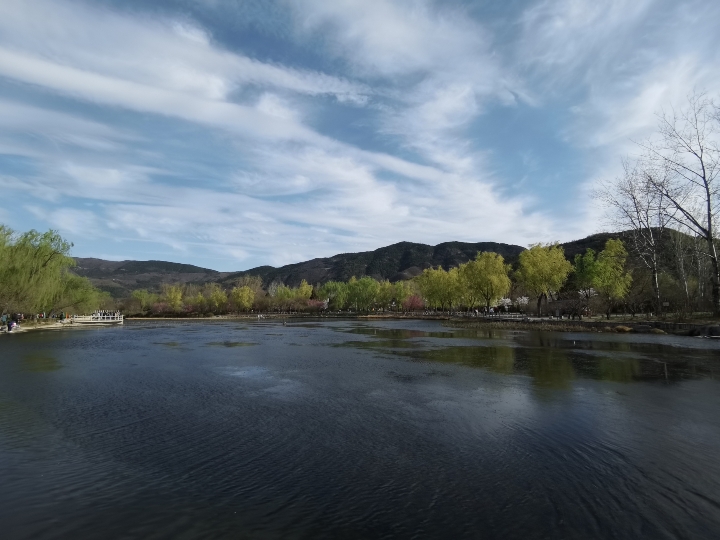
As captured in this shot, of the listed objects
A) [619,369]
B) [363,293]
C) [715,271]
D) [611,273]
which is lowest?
[619,369]

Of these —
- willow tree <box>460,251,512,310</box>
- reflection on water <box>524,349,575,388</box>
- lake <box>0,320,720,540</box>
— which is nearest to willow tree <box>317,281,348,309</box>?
willow tree <box>460,251,512,310</box>

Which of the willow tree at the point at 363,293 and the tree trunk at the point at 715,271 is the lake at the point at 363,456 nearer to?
the tree trunk at the point at 715,271

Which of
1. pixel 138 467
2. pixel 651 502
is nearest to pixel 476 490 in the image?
pixel 651 502

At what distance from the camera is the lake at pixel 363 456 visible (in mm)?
6371

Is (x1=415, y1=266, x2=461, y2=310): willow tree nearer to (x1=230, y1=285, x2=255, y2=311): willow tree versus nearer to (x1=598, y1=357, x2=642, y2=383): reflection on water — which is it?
(x1=230, y1=285, x2=255, y2=311): willow tree

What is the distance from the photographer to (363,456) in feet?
29.7

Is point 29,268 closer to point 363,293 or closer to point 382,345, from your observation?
point 382,345

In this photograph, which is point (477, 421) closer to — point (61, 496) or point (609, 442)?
point (609, 442)

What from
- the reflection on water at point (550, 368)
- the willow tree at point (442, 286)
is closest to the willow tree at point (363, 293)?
the willow tree at point (442, 286)

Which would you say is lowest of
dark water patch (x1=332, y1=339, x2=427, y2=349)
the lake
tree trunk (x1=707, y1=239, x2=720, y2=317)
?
the lake

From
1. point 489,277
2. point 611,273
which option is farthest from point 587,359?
point 489,277

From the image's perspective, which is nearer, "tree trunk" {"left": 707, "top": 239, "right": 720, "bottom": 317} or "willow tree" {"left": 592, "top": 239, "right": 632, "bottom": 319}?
"tree trunk" {"left": 707, "top": 239, "right": 720, "bottom": 317}

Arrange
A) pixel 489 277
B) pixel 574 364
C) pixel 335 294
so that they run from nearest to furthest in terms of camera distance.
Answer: pixel 574 364
pixel 489 277
pixel 335 294

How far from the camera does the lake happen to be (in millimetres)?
6371
